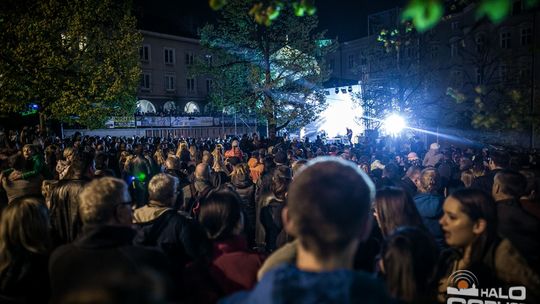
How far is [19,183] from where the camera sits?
20.4ft

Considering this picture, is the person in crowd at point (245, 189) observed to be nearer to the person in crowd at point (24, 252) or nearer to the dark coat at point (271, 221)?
the dark coat at point (271, 221)

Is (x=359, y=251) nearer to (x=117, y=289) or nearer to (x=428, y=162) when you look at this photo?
(x=117, y=289)

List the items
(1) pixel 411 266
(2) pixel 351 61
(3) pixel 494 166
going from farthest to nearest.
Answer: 1. (2) pixel 351 61
2. (3) pixel 494 166
3. (1) pixel 411 266

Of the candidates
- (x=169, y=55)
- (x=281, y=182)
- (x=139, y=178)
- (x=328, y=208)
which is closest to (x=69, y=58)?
(x=139, y=178)

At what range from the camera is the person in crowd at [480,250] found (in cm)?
307

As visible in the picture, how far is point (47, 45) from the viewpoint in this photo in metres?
18.5

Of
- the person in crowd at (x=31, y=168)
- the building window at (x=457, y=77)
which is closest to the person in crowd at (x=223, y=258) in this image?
the person in crowd at (x=31, y=168)

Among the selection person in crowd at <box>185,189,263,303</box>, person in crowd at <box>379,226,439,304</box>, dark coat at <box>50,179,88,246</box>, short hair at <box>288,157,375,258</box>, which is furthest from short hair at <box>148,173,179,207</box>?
short hair at <box>288,157,375,258</box>

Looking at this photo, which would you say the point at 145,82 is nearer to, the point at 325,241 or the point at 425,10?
the point at 425,10

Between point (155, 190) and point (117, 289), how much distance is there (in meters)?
2.70

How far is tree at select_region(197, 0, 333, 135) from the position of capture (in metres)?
24.8

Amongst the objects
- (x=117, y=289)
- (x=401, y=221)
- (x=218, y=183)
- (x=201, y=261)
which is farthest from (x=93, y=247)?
(x=218, y=183)

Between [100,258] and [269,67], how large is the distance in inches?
927
